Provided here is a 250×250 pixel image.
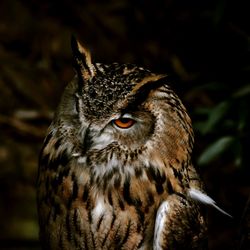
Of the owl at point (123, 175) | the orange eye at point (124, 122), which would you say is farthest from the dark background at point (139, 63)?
the orange eye at point (124, 122)

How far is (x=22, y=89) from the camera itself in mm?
4645

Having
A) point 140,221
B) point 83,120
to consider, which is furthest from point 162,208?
point 83,120

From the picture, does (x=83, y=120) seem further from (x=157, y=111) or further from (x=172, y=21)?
(x=172, y=21)

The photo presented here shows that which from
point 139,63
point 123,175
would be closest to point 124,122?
point 123,175

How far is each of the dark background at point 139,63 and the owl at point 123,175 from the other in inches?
32.3

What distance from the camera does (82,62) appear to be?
2.38 metres

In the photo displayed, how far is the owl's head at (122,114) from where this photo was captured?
2.27m

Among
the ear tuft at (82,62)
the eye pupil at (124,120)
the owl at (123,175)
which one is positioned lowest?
the owl at (123,175)

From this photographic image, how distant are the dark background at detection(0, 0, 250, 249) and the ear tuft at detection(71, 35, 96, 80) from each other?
1.10 meters

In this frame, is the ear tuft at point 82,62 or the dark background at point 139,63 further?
the dark background at point 139,63

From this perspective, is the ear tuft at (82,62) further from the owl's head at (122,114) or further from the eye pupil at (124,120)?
the eye pupil at (124,120)

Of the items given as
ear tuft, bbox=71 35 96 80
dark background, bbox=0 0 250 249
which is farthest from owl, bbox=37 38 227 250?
dark background, bbox=0 0 250 249

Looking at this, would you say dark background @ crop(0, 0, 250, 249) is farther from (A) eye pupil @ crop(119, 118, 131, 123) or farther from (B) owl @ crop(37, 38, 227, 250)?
(A) eye pupil @ crop(119, 118, 131, 123)

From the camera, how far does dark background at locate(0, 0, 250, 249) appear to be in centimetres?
373
